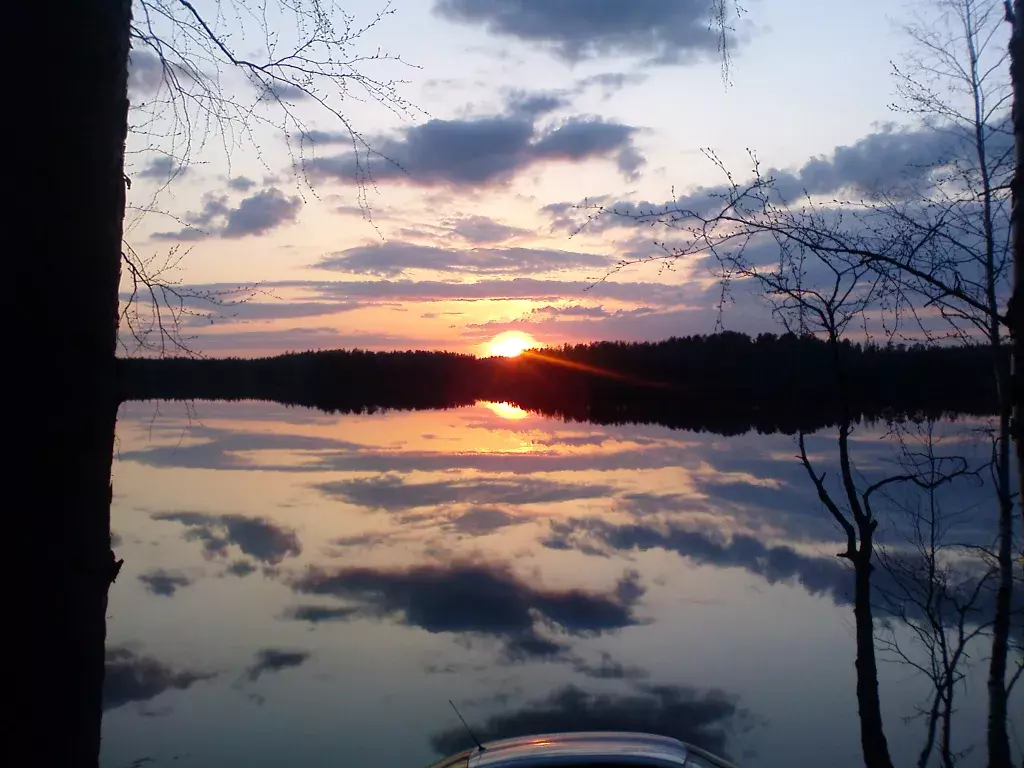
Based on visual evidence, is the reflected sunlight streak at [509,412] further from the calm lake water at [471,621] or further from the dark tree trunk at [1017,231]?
the dark tree trunk at [1017,231]

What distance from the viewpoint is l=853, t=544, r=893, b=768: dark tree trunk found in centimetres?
577

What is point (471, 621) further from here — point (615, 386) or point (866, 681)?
point (615, 386)

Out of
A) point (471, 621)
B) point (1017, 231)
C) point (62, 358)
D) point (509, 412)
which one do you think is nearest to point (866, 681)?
Result: point (1017, 231)

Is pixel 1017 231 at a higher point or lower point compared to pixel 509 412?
higher

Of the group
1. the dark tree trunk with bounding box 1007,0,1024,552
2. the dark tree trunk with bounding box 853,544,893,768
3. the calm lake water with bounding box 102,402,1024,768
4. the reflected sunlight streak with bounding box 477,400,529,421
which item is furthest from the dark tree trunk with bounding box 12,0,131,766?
the reflected sunlight streak with bounding box 477,400,529,421

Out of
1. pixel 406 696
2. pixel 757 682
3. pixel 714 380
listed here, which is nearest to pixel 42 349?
pixel 406 696

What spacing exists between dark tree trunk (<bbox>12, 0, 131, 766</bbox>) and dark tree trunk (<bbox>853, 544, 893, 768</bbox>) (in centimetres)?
476

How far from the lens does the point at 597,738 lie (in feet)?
14.2

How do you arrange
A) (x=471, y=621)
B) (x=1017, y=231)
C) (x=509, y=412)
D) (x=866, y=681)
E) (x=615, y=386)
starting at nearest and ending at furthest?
(x=1017, y=231) < (x=866, y=681) < (x=471, y=621) < (x=509, y=412) < (x=615, y=386)

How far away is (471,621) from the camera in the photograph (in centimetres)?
1155

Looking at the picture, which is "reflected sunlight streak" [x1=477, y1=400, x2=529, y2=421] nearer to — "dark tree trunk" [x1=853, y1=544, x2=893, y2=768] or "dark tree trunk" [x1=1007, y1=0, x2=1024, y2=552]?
"dark tree trunk" [x1=853, y1=544, x2=893, y2=768]

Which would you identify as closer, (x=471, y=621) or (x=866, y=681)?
(x=866, y=681)

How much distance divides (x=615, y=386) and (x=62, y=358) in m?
83.9

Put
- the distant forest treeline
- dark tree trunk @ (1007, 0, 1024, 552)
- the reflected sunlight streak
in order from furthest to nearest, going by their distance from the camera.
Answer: the reflected sunlight streak → the distant forest treeline → dark tree trunk @ (1007, 0, 1024, 552)
